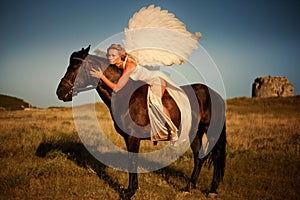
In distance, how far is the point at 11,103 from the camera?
3894cm

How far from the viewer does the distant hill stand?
1475 inches

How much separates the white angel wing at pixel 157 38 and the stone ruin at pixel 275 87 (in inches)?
2312

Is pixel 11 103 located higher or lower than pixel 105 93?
higher

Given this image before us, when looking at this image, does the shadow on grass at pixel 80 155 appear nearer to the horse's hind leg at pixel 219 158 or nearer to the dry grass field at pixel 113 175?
the dry grass field at pixel 113 175

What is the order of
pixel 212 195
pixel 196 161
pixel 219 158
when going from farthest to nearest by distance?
pixel 196 161, pixel 219 158, pixel 212 195

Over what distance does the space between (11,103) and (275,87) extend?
50.7 m

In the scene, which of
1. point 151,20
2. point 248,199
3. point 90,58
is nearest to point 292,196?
point 248,199

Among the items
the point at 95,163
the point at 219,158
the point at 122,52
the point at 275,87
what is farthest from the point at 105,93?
the point at 275,87

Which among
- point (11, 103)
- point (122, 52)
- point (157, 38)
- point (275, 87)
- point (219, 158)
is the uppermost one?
point (275, 87)

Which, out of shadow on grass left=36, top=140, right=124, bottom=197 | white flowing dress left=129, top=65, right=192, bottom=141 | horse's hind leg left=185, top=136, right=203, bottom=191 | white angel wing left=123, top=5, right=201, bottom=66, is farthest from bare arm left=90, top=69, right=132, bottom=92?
horse's hind leg left=185, top=136, right=203, bottom=191

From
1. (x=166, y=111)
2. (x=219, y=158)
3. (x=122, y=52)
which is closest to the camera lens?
(x=122, y=52)

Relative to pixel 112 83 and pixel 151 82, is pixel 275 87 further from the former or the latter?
pixel 112 83

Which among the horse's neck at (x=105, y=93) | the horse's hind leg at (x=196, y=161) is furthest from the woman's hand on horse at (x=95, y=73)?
the horse's hind leg at (x=196, y=161)

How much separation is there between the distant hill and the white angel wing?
36.4 meters
